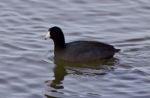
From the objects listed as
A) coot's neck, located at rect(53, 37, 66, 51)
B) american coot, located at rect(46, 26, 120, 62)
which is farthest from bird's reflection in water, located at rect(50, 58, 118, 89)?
coot's neck, located at rect(53, 37, 66, 51)

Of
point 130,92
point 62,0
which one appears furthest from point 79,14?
point 130,92

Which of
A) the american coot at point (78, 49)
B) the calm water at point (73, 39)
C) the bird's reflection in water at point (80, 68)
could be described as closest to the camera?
the calm water at point (73, 39)

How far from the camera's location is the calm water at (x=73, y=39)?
12.4m

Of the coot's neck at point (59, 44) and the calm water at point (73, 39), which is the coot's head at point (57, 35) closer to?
the coot's neck at point (59, 44)

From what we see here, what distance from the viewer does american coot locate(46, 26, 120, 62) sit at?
14.1m

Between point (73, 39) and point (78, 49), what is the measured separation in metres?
1.10

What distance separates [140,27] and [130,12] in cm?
120

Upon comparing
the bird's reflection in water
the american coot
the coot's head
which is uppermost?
the coot's head

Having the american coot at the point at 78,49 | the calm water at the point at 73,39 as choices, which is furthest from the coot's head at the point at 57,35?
the calm water at the point at 73,39

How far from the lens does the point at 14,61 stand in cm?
1375

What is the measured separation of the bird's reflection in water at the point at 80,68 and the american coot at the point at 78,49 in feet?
0.35

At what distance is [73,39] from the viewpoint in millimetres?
15242

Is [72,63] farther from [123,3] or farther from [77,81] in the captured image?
[123,3]

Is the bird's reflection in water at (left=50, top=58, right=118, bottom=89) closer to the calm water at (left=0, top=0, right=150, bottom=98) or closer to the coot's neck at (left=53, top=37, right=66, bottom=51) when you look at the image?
the calm water at (left=0, top=0, right=150, bottom=98)
